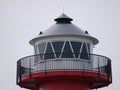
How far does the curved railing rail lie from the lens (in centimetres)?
2569

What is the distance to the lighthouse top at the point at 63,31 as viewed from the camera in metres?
26.5

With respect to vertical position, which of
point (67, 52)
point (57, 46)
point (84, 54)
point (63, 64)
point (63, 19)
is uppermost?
point (63, 19)

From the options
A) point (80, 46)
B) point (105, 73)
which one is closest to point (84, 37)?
point (80, 46)

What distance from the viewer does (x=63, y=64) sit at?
25656 mm

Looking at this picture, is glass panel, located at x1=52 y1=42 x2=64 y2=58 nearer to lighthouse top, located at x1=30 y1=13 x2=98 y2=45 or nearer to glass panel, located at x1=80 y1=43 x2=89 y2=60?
lighthouse top, located at x1=30 y1=13 x2=98 y2=45

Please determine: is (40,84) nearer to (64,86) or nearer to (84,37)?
(64,86)

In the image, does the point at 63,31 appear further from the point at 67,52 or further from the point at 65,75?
the point at 65,75

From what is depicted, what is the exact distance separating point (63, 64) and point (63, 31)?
2.08m

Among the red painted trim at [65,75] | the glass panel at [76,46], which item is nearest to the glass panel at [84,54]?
the glass panel at [76,46]

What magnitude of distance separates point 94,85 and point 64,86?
10.7 ft

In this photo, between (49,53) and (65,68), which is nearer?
(65,68)

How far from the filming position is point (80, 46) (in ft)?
87.0

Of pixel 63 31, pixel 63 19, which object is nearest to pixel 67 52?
pixel 63 31

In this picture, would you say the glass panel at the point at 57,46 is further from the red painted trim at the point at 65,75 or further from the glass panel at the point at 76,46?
the red painted trim at the point at 65,75
